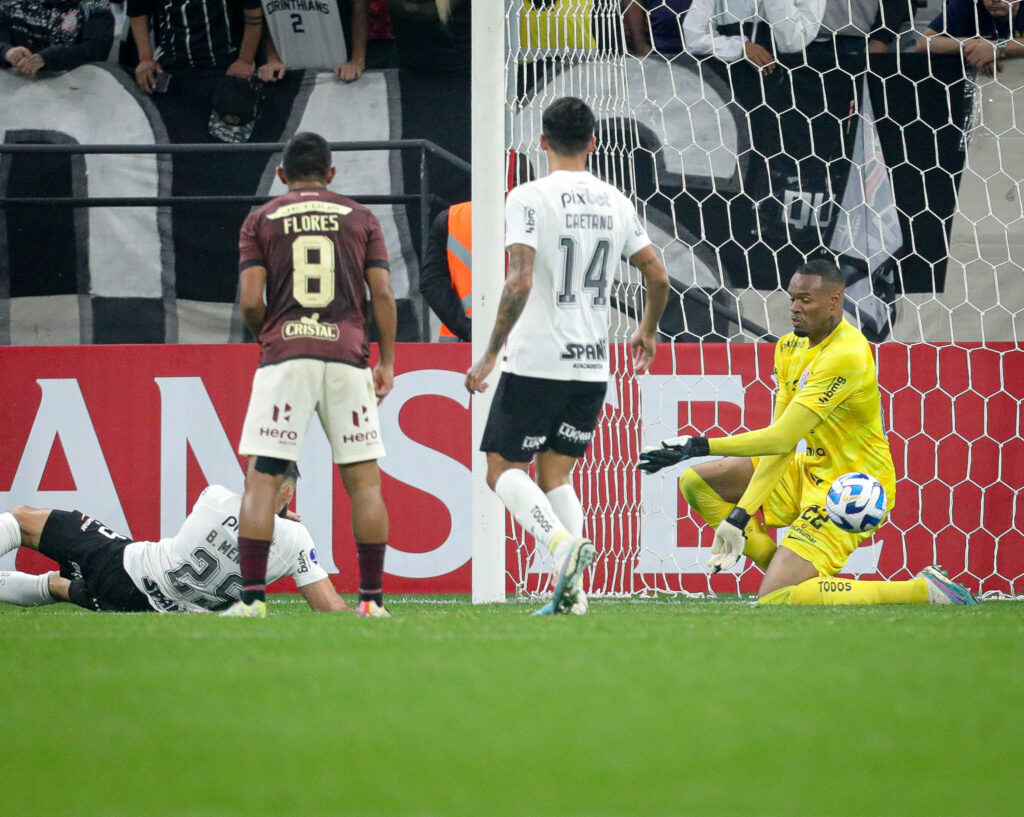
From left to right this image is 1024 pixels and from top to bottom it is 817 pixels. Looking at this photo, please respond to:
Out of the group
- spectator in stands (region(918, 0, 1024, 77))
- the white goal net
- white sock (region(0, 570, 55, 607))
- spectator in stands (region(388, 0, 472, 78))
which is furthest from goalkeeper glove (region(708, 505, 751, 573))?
spectator in stands (region(388, 0, 472, 78))

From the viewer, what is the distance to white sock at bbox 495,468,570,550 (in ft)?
13.4

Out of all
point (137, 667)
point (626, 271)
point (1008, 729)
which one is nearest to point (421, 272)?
point (626, 271)

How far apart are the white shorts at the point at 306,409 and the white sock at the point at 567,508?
0.59 metres

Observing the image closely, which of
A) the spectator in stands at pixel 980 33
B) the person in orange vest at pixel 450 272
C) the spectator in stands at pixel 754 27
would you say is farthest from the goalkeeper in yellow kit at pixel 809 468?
the spectator in stands at pixel 754 27

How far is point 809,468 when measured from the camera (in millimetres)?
5543

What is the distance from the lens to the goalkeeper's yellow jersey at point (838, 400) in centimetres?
522

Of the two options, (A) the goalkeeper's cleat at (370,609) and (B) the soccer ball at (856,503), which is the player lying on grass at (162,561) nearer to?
(A) the goalkeeper's cleat at (370,609)

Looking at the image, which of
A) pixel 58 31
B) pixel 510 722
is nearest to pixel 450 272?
pixel 58 31

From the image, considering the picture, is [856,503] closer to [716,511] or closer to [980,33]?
[716,511]

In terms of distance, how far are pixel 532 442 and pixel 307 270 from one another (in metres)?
0.88

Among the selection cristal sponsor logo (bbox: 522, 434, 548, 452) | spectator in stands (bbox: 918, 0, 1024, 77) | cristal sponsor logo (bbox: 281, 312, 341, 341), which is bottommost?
cristal sponsor logo (bbox: 522, 434, 548, 452)

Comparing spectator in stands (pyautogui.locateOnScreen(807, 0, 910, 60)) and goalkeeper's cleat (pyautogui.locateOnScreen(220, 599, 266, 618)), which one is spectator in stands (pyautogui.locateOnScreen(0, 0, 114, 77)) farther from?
goalkeeper's cleat (pyautogui.locateOnScreen(220, 599, 266, 618))

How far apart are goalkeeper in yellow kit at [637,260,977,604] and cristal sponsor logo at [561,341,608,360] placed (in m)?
0.65

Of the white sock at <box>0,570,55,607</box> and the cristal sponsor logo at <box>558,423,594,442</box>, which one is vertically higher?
the cristal sponsor logo at <box>558,423,594,442</box>
